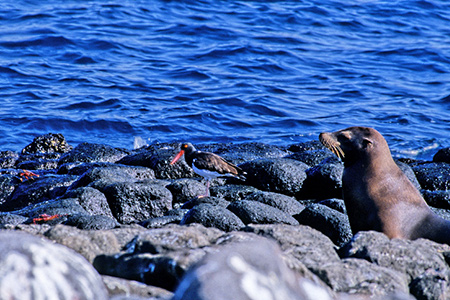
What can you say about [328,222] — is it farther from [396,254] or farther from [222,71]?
[222,71]

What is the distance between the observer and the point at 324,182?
8.80 m

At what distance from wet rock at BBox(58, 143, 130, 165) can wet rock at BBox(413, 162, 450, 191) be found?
507 cm

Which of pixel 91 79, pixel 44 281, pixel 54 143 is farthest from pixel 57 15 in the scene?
pixel 44 281

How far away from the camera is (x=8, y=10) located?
70.2 ft

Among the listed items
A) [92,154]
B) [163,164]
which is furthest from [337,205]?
[92,154]

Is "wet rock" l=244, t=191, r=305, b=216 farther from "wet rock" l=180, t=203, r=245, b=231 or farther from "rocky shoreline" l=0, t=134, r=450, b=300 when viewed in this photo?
"wet rock" l=180, t=203, r=245, b=231

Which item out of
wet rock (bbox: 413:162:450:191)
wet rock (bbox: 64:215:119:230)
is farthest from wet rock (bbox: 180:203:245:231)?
wet rock (bbox: 413:162:450:191)

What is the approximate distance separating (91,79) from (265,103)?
4662 millimetres

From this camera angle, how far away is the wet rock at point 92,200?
7.54 meters

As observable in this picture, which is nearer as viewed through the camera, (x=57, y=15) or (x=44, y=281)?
(x=44, y=281)

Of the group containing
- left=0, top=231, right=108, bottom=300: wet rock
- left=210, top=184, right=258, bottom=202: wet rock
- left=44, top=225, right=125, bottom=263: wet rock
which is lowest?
left=210, top=184, right=258, bottom=202: wet rock

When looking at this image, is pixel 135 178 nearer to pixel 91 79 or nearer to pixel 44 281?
pixel 44 281

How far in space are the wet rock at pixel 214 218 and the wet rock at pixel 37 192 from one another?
3.09 m

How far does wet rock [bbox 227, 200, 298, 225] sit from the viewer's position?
6.68 meters
